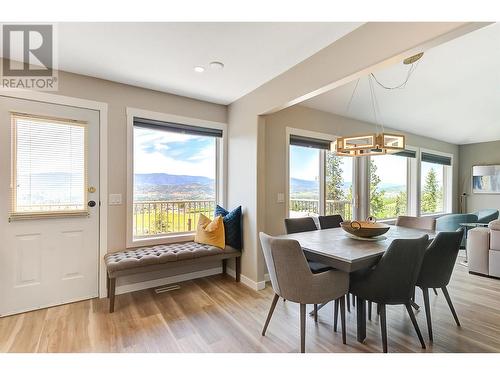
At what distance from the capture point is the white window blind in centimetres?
232

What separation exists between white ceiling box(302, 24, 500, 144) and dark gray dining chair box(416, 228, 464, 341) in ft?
6.13

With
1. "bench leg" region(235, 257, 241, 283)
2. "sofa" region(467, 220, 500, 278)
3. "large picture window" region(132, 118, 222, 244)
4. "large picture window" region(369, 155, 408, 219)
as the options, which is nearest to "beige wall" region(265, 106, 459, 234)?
"bench leg" region(235, 257, 241, 283)

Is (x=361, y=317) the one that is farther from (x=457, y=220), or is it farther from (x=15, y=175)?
(x=457, y=220)

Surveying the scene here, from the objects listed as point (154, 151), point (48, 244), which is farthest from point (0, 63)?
point (48, 244)

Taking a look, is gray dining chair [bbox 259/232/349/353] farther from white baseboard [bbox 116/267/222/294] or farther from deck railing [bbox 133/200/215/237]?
deck railing [bbox 133/200/215/237]

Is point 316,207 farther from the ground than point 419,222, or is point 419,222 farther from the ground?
point 316,207

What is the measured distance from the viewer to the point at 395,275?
1.74 m

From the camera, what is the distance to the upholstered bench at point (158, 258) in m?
2.37

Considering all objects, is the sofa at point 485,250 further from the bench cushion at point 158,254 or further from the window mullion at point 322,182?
the bench cushion at point 158,254

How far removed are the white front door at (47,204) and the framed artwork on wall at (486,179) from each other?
8.13 metres

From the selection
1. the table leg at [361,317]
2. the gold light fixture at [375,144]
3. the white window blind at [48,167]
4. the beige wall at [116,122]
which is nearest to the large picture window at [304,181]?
the gold light fixture at [375,144]

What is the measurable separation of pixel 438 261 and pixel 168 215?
3018 mm

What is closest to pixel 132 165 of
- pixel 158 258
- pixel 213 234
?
pixel 158 258

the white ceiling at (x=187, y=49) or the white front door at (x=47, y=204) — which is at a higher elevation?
the white ceiling at (x=187, y=49)
